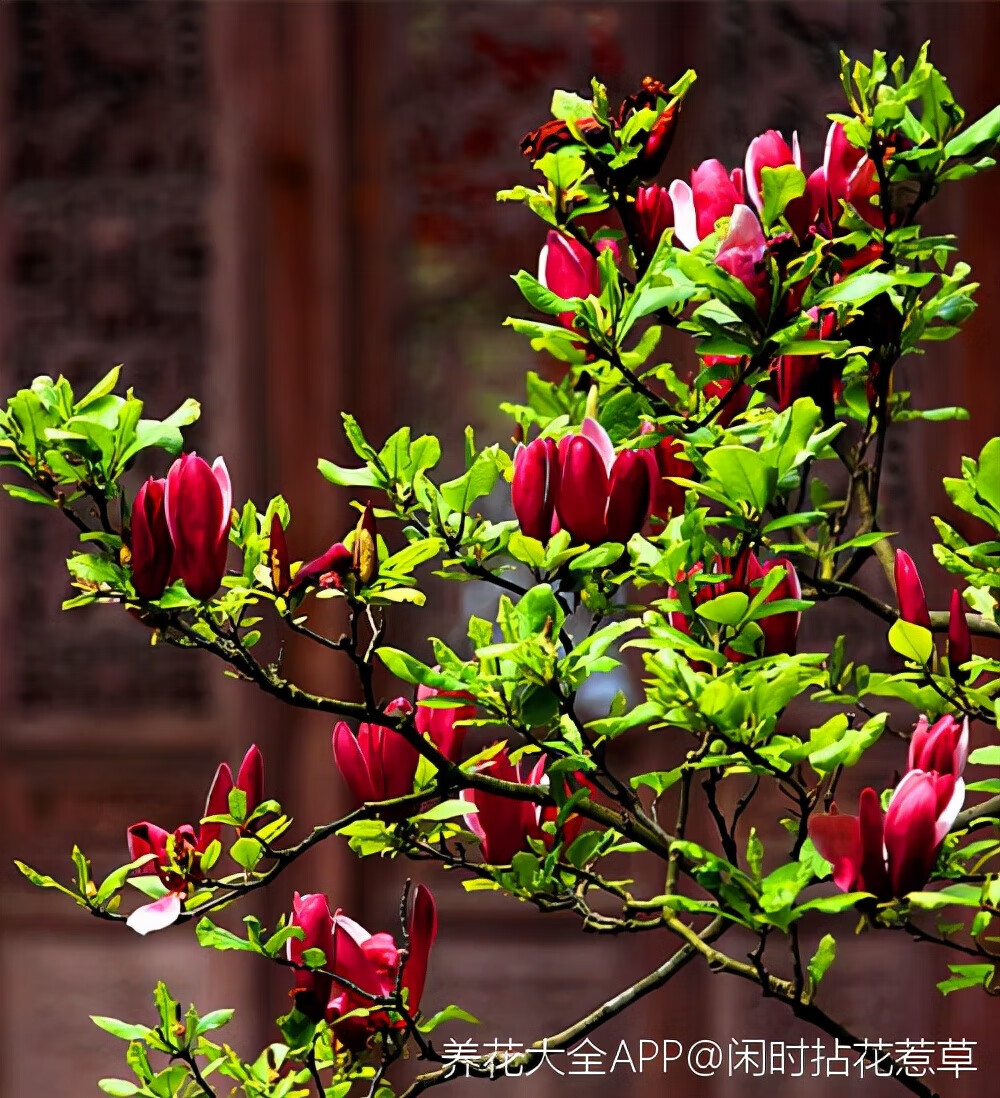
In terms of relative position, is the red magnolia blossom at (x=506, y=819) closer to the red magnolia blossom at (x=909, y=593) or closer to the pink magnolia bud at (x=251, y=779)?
the pink magnolia bud at (x=251, y=779)

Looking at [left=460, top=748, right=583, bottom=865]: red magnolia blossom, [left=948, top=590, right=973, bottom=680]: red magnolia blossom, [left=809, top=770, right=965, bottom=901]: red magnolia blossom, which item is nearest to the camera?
[left=809, top=770, right=965, bottom=901]: red magnolia blossom

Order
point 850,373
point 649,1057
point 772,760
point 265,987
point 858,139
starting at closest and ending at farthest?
point 772,760
point 858,139
point 850,373
point 649,1057
point 265,987

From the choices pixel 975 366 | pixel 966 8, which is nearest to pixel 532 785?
pixel 975 366

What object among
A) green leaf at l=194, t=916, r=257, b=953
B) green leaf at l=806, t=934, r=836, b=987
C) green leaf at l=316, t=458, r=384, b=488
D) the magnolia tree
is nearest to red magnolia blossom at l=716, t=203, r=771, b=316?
the magnolia tree

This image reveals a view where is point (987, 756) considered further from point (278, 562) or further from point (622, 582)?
point (278, 562)

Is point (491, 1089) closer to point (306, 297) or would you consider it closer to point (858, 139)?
point (306, 297)

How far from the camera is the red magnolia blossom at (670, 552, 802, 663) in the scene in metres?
0.77

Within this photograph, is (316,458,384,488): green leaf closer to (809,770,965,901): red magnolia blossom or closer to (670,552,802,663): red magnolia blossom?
(670,552,802,663): red magnolia blossom

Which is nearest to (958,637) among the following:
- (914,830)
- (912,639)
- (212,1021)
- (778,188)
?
(912,639)

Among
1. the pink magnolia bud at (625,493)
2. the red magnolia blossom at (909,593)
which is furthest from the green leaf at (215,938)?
the red magnolia blossom at (909,593)

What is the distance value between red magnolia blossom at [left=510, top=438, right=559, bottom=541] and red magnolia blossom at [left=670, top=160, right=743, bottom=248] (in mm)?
171

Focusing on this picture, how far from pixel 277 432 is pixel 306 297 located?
0.68ft

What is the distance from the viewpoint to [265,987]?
2078 mm

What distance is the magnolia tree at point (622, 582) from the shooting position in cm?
71
